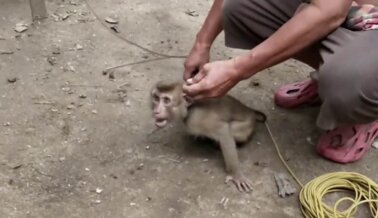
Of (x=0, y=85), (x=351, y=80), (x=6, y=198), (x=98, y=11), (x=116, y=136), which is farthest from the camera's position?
(x=98, y=11)

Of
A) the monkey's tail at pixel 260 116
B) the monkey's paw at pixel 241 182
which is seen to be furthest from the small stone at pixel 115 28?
the monkey's paw at pixel 241 182

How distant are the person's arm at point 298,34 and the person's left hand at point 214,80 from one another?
0.03m

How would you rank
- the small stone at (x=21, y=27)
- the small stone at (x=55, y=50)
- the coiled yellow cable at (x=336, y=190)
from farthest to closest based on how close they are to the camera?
the small stone at (x=21, y=27), the small stone at (x=55, y=50), the coiled yellow cable at (x=336, y=190)

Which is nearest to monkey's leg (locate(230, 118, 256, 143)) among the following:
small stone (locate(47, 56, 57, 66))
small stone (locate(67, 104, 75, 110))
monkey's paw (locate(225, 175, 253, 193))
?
monkey's paw (locate(225, 175, 253, 193))

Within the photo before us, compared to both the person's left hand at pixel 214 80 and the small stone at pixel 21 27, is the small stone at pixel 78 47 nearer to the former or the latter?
the small stone at pixel 21 27

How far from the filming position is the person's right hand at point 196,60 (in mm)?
2879

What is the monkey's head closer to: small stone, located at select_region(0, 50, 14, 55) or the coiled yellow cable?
the coiled yellow cable

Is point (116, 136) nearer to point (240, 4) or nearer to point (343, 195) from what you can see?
point (240, 4)

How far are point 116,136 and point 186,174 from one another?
428mm

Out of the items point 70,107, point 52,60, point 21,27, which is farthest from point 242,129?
point 21,27

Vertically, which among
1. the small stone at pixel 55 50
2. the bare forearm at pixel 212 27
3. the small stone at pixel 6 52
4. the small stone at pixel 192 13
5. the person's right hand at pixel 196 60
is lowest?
the small stone at pixel 6 52

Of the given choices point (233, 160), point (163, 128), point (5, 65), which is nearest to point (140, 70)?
point (163, 128)

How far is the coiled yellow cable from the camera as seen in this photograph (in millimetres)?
2580

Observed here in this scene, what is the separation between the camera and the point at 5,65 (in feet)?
11.6
